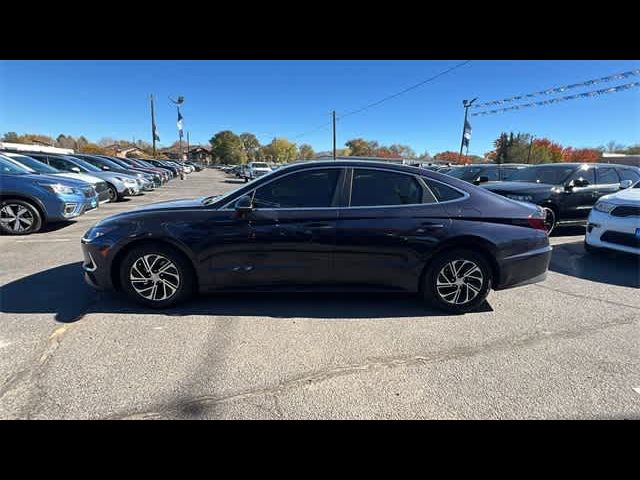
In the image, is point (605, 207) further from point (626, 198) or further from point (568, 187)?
point (568, 187)

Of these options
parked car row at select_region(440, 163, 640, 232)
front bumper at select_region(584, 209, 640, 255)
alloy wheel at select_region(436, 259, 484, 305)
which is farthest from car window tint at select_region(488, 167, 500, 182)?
alloy wheel at select_region(436, 259, 484, 305)

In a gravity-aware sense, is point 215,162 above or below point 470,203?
above

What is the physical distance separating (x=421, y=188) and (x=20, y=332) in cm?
400

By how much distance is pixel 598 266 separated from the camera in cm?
528

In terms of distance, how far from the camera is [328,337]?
118 inches

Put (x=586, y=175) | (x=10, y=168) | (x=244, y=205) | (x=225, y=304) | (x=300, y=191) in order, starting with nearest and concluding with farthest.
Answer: (x=244, y=205), (x=300, y=191), (x=225, y=304), (x=10, y=168), (x=586, y=175)

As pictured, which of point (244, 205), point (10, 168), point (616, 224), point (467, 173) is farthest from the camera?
point (467, 173)

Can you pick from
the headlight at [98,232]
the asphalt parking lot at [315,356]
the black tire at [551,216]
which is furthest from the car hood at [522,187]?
the headlight at [98,232]

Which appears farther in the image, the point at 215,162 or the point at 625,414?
the point at 215,162

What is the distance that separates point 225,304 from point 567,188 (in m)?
7.76

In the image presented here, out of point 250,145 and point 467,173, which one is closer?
point 467,173

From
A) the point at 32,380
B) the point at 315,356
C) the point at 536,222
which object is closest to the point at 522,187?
the point at 536,222
